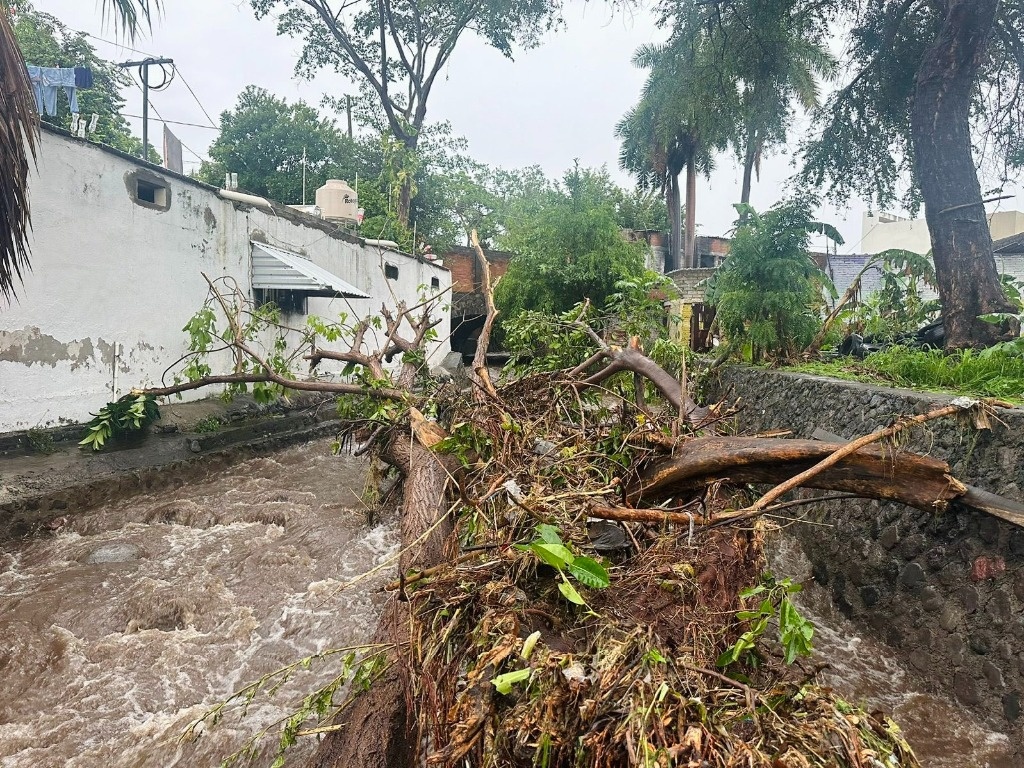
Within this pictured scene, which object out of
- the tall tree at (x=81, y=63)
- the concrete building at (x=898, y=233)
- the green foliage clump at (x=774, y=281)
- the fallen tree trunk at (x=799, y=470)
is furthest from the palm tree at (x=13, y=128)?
the concrete building at (x=898, y=233)

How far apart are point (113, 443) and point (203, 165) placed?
1935 centimetres

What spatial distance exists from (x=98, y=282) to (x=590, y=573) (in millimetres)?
7527

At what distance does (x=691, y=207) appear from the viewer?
2527 centimetres

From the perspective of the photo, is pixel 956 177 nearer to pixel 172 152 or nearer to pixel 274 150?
pixel 172 152

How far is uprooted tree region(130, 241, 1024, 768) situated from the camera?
1.41m

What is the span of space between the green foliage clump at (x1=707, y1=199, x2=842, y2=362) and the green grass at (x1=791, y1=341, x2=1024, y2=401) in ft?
5.44

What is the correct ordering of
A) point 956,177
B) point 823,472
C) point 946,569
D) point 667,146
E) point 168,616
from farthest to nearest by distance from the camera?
point 667,146
point 956,177
point 168,616
point 946,569
point 823,472

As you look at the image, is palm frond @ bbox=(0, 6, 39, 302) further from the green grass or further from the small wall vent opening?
the green grass

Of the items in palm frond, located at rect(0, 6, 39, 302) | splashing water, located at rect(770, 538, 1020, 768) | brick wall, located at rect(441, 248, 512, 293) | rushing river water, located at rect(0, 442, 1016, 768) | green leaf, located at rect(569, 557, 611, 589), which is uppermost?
brick wall, located at rect(441, 248, 512, 293)

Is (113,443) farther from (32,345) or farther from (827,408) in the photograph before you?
(827,408)

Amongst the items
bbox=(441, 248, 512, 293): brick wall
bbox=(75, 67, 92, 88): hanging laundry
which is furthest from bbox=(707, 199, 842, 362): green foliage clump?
bbox=(441, 248, 512, 293): brick wall

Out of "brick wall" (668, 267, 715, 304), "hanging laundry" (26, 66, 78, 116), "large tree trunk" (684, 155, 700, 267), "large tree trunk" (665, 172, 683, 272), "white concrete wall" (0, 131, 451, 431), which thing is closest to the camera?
"white concrete wall" (0, 131, 451, 431)

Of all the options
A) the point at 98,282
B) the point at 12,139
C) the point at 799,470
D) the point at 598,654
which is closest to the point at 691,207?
the point at 98,282

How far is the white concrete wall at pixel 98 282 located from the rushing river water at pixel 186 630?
170 centimetres
